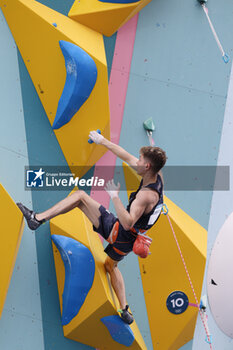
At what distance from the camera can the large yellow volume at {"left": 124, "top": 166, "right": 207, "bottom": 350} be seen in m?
4.24

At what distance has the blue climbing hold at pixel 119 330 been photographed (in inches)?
157

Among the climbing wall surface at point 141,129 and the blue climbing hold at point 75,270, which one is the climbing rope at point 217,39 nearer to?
the climbing wall surface at point 141,129

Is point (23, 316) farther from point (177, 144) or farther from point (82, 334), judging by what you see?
point (177, 144)

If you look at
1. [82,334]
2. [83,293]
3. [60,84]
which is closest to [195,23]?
[60,84]

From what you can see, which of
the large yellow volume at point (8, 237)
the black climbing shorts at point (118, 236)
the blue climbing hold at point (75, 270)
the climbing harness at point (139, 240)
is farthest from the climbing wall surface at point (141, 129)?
the climbing harness at point (139, 240)

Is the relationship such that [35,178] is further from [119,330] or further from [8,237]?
[119,330]

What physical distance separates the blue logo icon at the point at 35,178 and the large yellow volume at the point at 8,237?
0.41 m

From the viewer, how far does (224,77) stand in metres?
4.51

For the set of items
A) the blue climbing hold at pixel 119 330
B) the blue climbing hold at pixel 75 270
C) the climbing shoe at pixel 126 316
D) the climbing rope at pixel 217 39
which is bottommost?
the blue climbing hold at pixel 119 330

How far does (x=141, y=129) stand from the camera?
4.30 m

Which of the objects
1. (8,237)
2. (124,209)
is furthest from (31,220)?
(124,209)

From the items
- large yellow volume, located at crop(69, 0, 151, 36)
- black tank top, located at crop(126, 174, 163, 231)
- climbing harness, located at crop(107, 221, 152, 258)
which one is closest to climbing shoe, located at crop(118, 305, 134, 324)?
climbing harness, located at crop(107, 221, 152, 258)

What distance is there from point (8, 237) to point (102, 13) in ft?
5.54

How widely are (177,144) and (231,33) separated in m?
1.00
